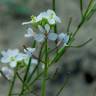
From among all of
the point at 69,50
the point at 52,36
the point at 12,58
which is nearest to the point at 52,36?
the point at 52,36

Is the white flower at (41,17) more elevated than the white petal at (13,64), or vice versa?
the white flower at (41,17)

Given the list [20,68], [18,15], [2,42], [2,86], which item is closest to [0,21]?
[18,15]

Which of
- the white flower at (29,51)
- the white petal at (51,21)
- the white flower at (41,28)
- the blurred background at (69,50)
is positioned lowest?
the blurred background at (69,50)

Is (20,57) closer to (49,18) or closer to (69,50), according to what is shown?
(49,18)

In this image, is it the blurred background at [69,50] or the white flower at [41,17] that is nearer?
the white flower at [41,17]

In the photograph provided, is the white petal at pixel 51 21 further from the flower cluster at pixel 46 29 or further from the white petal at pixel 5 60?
the white petal at pixel 5 60

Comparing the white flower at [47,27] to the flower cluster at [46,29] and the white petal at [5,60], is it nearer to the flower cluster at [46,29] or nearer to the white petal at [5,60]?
the flower cluster at [46,29]

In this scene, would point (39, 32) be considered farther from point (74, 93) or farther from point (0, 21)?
point (0, 21)

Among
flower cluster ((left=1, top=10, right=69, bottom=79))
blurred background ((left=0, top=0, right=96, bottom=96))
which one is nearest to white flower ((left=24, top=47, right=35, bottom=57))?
flower cluster ((left=1, top=10, right=69, bottom=79))

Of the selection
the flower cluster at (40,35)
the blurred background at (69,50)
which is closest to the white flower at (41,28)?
the flower cluster at (40,35)

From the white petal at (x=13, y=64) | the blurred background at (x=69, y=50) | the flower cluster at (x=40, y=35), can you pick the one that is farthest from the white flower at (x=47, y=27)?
the blurred background at (x=69, y=50)
